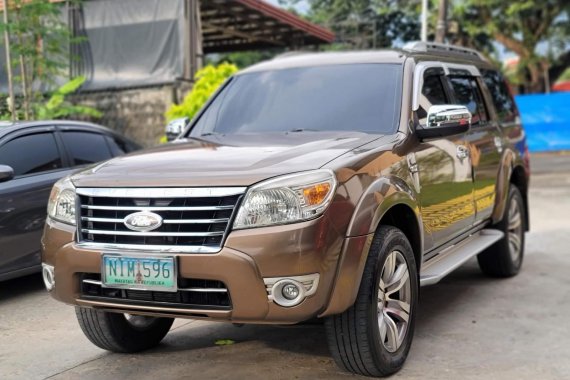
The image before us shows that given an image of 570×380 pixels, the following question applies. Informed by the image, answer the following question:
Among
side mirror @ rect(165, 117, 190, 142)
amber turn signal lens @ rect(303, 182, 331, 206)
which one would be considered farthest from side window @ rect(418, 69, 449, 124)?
side mirror @ rect(165, 117, 190, 142)

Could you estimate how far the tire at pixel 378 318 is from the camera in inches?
136

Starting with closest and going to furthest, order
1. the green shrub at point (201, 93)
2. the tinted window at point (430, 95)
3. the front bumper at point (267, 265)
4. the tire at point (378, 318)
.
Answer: the front bumper at point (267, 265) < the tire at point (378, 318) < the tinted window at point (430, 95) < the green shrub at point (201, 93)

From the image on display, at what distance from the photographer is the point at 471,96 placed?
5.76 m

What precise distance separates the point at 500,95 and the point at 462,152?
1962 millimetres

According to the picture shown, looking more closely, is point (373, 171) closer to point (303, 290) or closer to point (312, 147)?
point (312, 147)

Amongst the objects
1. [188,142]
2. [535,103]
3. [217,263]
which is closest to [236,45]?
[535,103]

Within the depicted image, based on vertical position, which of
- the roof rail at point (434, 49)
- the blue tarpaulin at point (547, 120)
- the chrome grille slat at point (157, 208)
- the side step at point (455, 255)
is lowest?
the blue tarpaulin at point (547, 120)

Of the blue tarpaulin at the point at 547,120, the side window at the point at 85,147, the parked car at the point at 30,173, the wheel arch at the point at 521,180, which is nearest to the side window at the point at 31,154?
the parked car at the point at 30,173

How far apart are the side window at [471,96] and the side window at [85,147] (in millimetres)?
3534

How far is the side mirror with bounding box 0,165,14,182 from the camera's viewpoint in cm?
552

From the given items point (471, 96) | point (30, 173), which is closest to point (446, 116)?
point (471, 96)

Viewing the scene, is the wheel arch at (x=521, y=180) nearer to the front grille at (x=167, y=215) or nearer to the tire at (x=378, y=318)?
the tire at (x=378, y=318)

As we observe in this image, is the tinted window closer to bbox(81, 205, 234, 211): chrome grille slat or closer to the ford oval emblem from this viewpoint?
bbox(81, 205, 234, 211): chrome grille slat

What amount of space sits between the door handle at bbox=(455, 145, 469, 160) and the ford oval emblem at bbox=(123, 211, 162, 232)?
242cm
